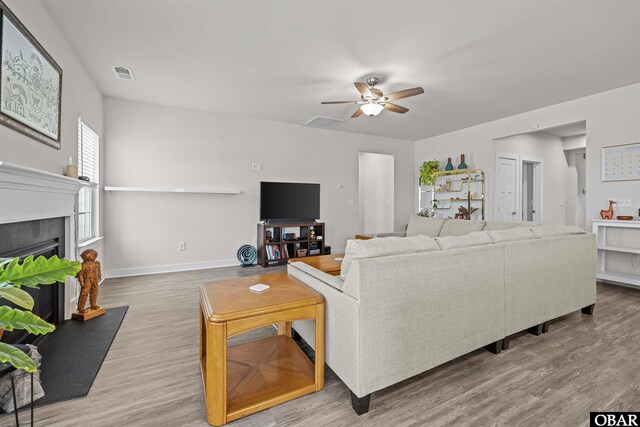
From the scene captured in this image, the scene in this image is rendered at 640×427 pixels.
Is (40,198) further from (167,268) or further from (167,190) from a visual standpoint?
(167,268)

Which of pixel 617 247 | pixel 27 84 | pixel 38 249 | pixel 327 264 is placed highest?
pixel 27 84

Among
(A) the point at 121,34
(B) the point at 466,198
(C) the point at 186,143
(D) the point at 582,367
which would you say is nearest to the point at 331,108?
(C) the point at 186,143

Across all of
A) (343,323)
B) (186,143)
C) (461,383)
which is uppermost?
(186,143)

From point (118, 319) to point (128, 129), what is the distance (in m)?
2.82

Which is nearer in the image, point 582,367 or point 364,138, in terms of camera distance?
point 582,367

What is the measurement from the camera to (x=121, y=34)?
101 inches

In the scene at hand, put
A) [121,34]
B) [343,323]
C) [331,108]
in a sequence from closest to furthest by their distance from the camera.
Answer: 1. [343,323]
2. [121,34]
3. [331,108]

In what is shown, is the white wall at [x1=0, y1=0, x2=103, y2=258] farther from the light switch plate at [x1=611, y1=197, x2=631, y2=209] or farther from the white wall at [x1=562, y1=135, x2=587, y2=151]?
the white wall at [x1=562, y1=135, x2=587, y2=151]

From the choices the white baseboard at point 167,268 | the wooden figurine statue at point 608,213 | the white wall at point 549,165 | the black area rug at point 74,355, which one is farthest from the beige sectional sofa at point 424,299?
the white wall at point 549,165

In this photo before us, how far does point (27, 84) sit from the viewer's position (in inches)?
77.5

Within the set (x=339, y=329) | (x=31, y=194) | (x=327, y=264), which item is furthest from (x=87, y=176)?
(x=339, y=329)

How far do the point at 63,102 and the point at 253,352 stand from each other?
2.80 metres

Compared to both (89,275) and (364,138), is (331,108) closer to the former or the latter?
(364,138)

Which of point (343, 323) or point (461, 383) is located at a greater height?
point (343, 323)
